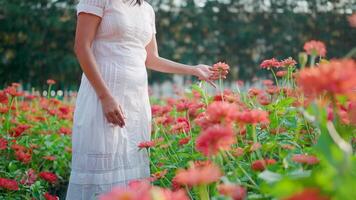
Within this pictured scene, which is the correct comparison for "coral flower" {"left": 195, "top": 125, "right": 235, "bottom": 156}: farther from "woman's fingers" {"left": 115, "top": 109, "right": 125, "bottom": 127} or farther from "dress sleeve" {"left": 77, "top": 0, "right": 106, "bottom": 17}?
"dress sleeve" {"left": 77, "top": 0, "right": 106, "bottom": 17}

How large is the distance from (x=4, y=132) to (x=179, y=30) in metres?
8.22

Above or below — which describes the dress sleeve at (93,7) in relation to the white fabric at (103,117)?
above

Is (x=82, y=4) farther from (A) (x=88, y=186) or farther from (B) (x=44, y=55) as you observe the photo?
(B) (x=44, y=55)

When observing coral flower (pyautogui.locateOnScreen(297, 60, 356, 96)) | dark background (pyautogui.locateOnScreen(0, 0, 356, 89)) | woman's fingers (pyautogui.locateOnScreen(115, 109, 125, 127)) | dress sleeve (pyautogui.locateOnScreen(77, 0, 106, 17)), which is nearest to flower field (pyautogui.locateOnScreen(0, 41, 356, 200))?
coral flower (pyautogui.locateOnScreen(297, 60, 356, 96))

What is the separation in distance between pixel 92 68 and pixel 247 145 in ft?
1.90

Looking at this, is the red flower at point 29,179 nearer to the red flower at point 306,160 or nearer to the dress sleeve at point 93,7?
the dress sleeve at point 93,7

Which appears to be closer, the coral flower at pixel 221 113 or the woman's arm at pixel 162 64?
the coral flower at pixel 221 113

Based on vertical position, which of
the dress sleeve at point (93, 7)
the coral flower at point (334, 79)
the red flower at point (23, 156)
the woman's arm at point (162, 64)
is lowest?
the red flower at point (23, 156)

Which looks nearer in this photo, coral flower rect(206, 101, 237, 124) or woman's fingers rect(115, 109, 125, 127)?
coral flower rect(206, 101, 237, 124)

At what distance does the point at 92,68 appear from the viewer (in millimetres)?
1648

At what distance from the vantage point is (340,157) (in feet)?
1.93

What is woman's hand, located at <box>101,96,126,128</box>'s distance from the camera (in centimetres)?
166

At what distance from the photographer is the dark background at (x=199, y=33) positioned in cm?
1013

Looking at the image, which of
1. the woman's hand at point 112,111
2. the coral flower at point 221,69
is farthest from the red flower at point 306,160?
the woman's hand at point 112,111
